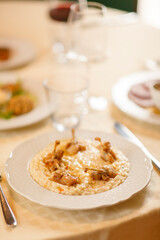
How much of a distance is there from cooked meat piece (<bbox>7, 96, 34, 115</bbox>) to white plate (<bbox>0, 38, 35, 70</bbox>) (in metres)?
0.57

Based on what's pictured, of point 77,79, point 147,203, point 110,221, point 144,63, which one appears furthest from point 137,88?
point 110,221

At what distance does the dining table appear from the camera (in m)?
0.98

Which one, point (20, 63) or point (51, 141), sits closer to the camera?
point (51, 141)

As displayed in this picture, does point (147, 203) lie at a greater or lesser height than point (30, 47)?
greater

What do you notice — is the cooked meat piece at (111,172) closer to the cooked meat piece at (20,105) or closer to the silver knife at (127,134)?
the silver knife at (127,134)

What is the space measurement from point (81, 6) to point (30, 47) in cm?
56

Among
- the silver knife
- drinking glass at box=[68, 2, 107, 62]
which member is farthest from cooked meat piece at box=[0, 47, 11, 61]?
the silver knife

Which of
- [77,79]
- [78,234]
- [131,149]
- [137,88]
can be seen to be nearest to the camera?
[78,234]

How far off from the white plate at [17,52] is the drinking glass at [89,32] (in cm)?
36

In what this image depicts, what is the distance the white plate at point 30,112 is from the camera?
1.51m

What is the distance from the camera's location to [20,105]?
5.33 feet

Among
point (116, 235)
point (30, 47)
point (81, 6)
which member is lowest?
point (30, 47)

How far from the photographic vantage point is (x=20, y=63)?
221 centimetres

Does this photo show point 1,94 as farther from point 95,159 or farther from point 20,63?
point 95,159
